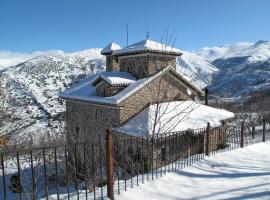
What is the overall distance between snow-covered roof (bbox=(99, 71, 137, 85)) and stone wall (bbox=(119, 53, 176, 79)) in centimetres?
72

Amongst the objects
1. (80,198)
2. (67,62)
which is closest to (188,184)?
(80,198)

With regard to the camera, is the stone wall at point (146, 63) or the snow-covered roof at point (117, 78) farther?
the stone wall at point (146, 63)

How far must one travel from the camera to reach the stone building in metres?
16.0

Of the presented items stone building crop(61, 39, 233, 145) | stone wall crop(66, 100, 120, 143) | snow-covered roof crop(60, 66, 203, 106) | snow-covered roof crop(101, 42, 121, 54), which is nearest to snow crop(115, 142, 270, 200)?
stone building crop(61, 39, 233, 145)

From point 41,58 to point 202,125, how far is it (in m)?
183

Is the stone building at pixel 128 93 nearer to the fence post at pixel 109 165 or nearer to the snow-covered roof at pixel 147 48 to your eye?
the snow-covered roof at pixel 147 48

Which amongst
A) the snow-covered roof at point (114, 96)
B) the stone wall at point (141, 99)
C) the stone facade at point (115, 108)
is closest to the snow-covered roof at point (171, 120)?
the stone wall at point (141, 99)

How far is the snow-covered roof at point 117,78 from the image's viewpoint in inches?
664

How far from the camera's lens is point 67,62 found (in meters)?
166

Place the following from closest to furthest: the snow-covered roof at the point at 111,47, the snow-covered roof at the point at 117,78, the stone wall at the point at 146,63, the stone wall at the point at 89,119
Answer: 1. the stone wall at the point at 89,119
2. the snow-covered roof at the point at 117,78
3. the stone wall at the point at 146,63
4. the snow-covered roof at the point at 111,47

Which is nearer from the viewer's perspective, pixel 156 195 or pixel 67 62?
pixel 156 195

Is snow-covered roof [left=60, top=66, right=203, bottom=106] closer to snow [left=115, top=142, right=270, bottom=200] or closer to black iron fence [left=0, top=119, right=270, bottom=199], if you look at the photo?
black iron fence [left=0, top=119, right=270, bottom=199]

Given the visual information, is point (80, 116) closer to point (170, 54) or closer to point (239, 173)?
point (170, 54)

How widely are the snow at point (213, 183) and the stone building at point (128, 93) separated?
23.5 feet
